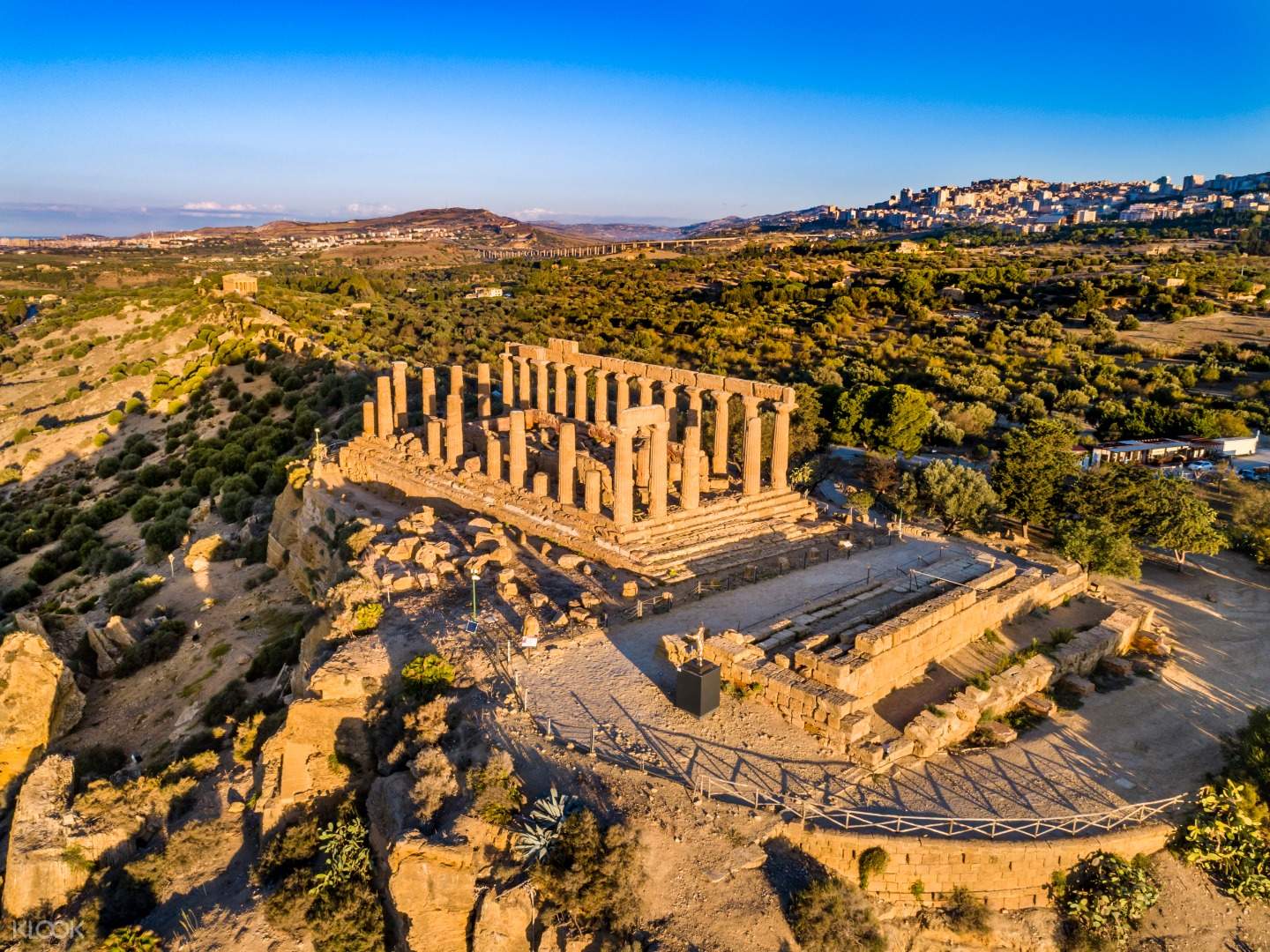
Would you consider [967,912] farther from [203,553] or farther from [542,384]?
[203,553]

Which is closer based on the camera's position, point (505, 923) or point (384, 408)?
point (505, 923)

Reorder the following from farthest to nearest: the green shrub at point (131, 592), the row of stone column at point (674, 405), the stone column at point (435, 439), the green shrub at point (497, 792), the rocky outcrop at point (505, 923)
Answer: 1. the stone column at point (435, 439)
2. the green shrub at point (131, 592)
3. the row of stone column at point (674, 405)
4. the green shrub at point (497, 792)
5. the rocky outcrop at point (505, 923)

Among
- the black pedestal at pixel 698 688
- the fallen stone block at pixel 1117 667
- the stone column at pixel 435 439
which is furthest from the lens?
the stone column at pixel 435 439

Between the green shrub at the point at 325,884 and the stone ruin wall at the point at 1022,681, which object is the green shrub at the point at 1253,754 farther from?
the green shrub at the point at 325,884

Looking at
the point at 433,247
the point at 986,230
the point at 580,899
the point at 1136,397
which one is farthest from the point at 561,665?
the point at 433,247

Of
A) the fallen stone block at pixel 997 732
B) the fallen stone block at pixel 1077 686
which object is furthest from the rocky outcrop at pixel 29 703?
the fallen stone block at pixel 1077 686

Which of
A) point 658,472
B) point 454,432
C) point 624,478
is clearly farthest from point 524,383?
point 624,478
